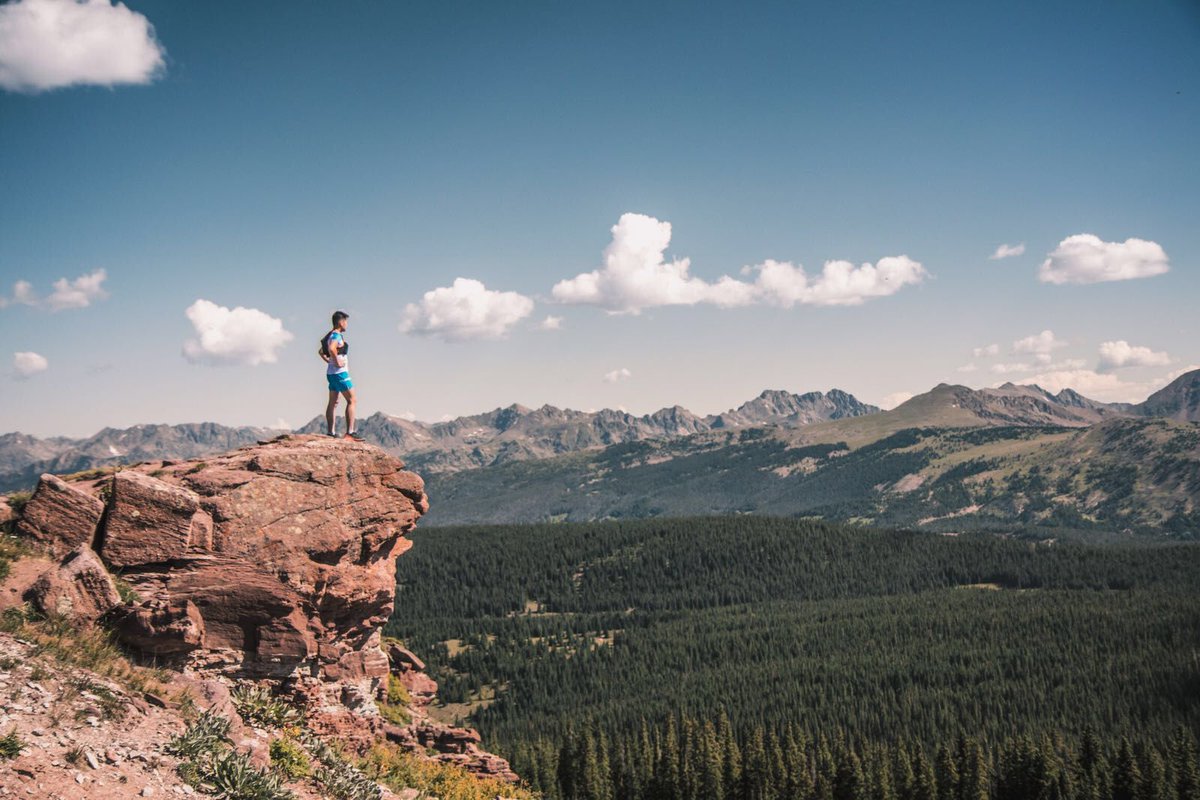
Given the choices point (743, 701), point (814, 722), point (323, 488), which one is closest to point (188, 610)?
point (323, 488)

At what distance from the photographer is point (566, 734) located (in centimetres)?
11931

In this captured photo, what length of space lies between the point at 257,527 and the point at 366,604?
758 cm

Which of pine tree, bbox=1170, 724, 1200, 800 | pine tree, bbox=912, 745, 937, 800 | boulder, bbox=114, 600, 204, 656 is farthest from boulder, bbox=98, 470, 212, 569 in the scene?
pine tree, bbox=1170, 724, 1200, 800

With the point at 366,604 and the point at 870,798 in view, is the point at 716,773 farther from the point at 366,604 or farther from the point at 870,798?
the point at 366,604

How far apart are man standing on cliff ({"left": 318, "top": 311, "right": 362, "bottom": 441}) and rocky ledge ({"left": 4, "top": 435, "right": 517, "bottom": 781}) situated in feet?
5.95

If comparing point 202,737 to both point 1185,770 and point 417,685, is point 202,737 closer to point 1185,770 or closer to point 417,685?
point 417,685

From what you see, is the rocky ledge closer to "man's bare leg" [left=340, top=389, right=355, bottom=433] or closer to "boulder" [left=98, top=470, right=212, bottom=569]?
"boulder" [left=98, top=470, right=212, bottom=569]

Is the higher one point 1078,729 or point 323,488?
point 323,488

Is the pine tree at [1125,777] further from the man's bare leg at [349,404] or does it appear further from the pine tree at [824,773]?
the man's bare leg at [349,404]

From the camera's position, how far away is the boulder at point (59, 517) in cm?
2769

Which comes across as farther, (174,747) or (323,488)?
(323,488)

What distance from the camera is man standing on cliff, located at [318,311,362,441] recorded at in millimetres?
34906

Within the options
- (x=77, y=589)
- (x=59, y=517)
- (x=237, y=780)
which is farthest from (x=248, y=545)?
(x=237, y=780)

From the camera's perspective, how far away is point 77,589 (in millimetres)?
25984
